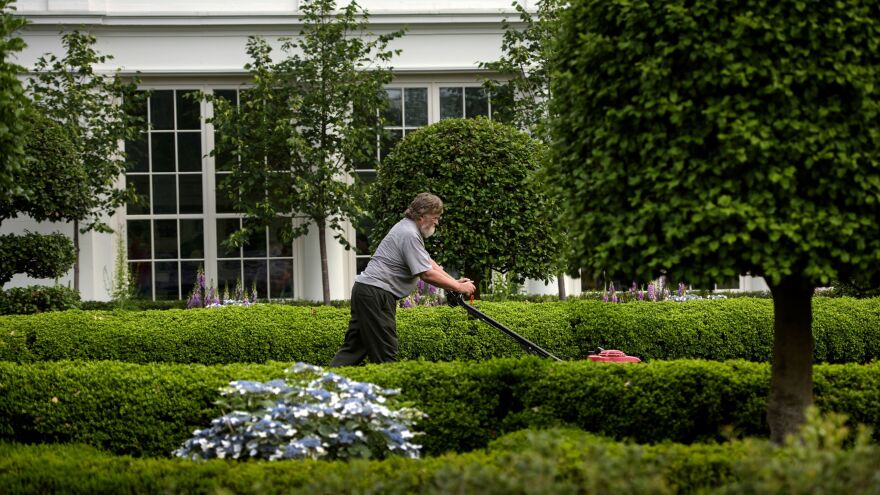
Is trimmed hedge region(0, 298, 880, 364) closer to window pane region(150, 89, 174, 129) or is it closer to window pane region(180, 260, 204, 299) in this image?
window pane region(180, 260, 204, 299)

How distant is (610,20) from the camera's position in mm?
4738

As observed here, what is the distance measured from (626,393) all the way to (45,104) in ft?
32.2

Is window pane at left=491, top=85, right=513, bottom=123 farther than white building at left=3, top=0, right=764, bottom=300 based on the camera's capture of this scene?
No

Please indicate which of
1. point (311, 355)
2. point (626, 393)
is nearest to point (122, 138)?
point (311, 355)

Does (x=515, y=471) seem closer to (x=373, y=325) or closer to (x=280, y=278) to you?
(x=373, y=325)

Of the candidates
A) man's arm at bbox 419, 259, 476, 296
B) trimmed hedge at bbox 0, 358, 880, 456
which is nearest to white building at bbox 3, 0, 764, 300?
man's arm at bbox 419, 259, 476, 296

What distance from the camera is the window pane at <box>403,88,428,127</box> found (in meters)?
13.7

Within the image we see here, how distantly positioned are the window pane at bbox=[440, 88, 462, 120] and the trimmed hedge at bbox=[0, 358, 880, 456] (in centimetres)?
852

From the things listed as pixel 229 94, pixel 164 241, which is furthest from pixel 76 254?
pixel 229 94

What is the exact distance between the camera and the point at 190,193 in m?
13.4

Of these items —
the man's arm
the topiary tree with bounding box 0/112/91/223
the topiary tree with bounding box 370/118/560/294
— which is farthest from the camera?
the topiary tree with bounding box 0/112/91/223

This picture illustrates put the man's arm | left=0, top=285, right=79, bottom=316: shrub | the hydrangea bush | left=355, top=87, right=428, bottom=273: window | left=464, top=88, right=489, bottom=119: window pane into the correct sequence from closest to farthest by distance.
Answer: the hydrangea bush → the man's arm → left=0, top=285, right=79, bottom=316: shrub → left=355, top=87, right=428, bottom=273: window → left=464, top=88, right=489, bottom=119: window pane

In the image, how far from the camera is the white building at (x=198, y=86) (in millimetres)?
13188

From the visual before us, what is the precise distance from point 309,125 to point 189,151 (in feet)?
6.63
